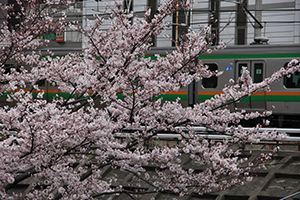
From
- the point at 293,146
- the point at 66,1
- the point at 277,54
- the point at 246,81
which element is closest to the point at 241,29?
the point at 277,54

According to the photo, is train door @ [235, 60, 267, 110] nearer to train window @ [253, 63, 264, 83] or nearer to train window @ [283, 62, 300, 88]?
train window @ [253, 63, 264, 83]

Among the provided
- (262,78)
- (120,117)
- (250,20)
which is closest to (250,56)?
(262,78)

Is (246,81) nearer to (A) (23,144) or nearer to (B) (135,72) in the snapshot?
(B) (135,72)

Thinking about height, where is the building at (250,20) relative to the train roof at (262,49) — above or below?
above

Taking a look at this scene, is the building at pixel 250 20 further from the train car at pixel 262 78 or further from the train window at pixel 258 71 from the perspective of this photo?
the train window at pixel 258 71

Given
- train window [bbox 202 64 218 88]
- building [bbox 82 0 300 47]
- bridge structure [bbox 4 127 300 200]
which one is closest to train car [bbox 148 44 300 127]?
train window [bbox 202 64 218 88]

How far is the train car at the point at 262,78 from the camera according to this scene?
1395cm

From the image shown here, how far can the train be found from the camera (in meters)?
13.9

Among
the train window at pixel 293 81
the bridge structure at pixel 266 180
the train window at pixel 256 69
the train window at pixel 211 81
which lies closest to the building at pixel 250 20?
the train window at pixel 211 81

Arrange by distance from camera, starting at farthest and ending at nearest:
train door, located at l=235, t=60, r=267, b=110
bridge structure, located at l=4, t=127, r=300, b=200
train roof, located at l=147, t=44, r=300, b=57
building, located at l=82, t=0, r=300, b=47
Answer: building, located at l=82, t=0, r=300, b=47
train door, located at l=235, t=60, r=267, b=110
train roof, located at l=147, t=44, r=300, b=57
bridge structure, located at l=4, t=127, r=300, b=200

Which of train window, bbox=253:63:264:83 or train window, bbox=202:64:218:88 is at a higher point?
train window, bbox=253:63:264:83

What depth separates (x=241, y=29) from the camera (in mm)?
22891

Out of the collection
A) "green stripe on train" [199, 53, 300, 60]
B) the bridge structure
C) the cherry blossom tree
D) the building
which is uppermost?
the building

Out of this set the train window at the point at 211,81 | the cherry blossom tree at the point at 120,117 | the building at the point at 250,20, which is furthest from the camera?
the building at the point at 250,20
